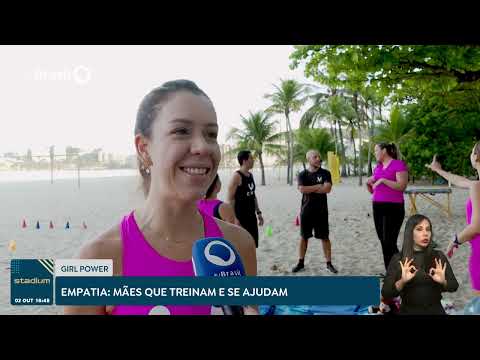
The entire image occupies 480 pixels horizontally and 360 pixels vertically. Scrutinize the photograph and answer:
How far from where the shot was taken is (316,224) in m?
4.06

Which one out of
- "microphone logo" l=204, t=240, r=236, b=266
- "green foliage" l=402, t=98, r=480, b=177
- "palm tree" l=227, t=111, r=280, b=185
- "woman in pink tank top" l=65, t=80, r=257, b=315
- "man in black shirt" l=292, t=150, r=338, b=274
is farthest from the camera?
"green foliage" l=402, t=98, r=480, b=177

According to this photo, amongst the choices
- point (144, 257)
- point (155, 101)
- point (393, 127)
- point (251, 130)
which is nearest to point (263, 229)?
point (393, 127)

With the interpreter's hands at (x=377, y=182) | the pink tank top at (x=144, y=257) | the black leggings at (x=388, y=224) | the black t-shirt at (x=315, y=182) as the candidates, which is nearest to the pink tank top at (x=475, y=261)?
the black leggings at (x=388, y=224)

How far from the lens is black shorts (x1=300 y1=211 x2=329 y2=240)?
159 inches

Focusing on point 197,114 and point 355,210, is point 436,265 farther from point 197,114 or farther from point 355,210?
point 355,210

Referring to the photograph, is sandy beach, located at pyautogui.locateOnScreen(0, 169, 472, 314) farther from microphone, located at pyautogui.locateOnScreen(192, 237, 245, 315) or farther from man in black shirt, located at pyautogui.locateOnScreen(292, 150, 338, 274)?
microphone, located at pyautogui.locateOnScreen(192, 237, 245, 315)

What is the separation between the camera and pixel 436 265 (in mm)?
2381

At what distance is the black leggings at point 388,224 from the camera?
3480 millimetres

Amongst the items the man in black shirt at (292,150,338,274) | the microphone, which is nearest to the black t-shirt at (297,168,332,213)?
the man in black shirt at (292,150,338,274)

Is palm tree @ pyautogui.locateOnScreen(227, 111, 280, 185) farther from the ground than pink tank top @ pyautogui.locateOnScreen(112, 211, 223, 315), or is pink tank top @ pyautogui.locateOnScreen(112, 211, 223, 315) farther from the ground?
palm tree @ pyautogui.locateOnScreen(227, 111, 280, 185)

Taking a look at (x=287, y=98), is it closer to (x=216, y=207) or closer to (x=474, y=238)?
(x=216, y=207)

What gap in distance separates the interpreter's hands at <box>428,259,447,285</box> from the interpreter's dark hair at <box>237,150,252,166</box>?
1875mm

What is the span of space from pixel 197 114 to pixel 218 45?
91 centimetres

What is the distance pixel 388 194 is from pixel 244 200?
1.30m
